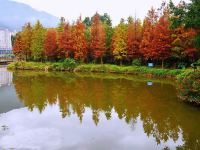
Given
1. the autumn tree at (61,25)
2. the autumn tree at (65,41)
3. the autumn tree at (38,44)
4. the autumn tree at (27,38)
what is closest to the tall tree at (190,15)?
the autumn tree at (65,41)

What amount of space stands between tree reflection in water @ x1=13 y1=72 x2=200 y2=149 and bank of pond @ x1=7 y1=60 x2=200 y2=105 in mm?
962

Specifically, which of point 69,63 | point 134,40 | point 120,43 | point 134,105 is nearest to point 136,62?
point 134,40

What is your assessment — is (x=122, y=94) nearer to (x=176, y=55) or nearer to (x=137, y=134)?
(x=137, y=134)

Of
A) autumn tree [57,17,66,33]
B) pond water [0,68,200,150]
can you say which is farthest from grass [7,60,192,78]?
pond water [0,68,200,150]

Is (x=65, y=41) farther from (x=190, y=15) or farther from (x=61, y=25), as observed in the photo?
(x=190, y=15)

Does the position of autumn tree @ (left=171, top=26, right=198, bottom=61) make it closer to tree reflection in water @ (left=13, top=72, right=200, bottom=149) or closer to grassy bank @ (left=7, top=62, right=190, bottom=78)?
grassy bank @ (left=7, top=62, right=190, bottom=78)

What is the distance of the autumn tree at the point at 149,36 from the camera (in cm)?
4349

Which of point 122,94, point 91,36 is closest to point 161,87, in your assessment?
point 122,94

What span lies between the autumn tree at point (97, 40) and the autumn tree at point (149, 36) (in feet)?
27.3

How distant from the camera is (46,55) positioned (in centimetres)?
6006

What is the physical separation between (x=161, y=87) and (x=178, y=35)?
11585 mm

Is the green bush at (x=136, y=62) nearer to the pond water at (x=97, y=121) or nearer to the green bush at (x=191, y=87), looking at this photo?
the pond water at (x=97, y=121)

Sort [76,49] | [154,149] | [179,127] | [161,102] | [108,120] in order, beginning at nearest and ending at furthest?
1. [154,149]
2. [179,127]
3. [108,120]
4. [161,102]
5. [76,49]

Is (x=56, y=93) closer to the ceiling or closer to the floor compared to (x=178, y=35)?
closer to the floor
